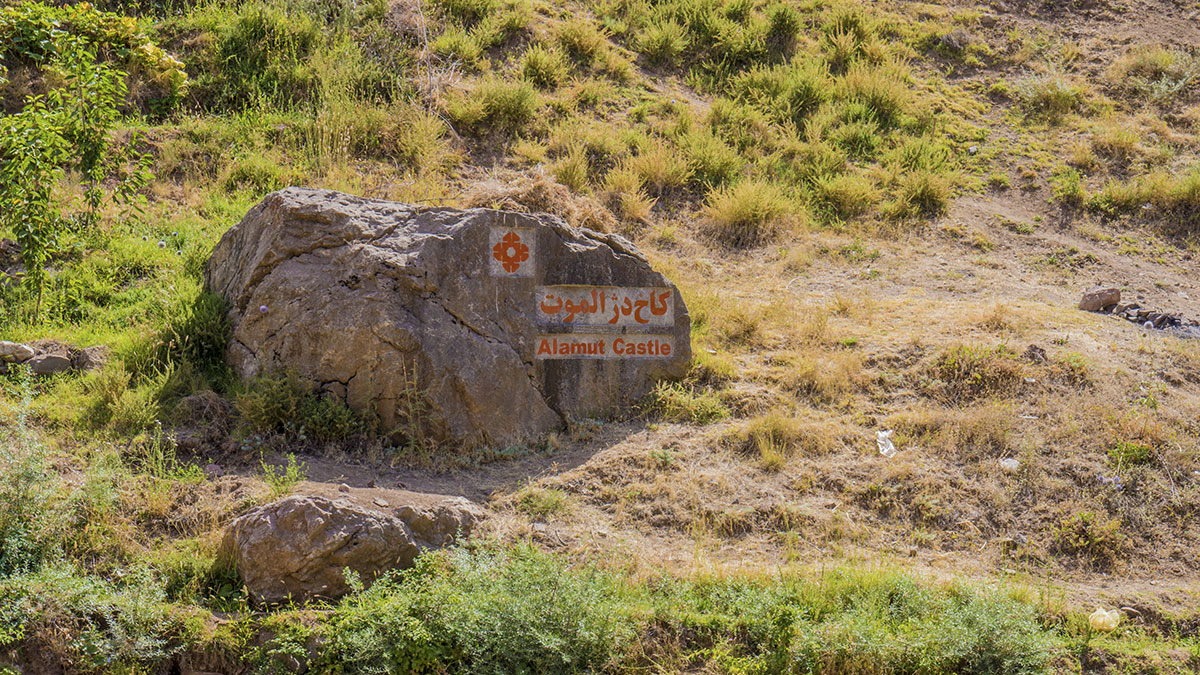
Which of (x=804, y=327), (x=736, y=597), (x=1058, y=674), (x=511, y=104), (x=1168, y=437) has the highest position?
(x=511, y=104)

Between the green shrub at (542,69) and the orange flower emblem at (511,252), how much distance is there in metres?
4.98

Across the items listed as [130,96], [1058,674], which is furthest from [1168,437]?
[130,96]

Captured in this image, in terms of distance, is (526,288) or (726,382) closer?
(526,288)

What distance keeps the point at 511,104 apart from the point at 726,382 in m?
4.65

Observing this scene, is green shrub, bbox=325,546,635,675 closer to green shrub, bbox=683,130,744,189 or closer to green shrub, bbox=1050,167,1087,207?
green shrub, bbox=683,130,744,189

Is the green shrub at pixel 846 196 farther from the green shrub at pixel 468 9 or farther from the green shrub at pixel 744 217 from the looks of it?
the green shrub at pixel 468 9

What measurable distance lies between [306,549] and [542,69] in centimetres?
761

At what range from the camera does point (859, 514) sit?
19.7 ft

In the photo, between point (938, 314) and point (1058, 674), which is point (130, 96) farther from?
point (1058, 674)

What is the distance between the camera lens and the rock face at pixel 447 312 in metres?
6.24

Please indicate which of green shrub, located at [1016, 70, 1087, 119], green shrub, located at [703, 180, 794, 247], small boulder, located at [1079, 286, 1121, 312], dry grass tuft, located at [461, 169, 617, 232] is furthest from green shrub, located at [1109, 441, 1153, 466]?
green shrub, located at [1016, 70, 1087, 119]

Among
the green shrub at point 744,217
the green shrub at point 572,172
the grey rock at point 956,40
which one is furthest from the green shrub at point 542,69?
the grey rock at point 956,40

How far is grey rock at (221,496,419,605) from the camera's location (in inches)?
190

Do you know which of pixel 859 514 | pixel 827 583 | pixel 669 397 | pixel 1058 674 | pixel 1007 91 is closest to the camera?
pixel 1058 674
